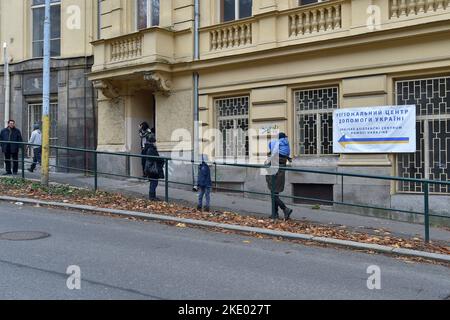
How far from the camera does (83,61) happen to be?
17453 millimetres

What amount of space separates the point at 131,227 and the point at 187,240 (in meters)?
1.46

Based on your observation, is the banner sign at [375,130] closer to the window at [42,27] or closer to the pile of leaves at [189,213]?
the pile of leaves at [189,213]

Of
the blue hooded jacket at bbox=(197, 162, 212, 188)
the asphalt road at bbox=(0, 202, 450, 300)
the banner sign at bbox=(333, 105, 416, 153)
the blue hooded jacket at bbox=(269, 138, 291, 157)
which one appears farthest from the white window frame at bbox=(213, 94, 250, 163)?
the asphalt road at bbox=(0, 202, 450, 300)

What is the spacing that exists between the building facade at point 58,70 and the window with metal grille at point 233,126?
516 centimetres

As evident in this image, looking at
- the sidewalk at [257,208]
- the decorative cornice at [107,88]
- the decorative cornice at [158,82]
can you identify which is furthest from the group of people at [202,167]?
the decorative cornice at [107,88]

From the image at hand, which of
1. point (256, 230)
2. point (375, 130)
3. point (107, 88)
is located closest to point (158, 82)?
point (107, 88)

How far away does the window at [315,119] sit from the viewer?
40.8 feet

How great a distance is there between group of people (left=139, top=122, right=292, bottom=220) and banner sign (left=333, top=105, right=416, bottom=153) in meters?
1.54

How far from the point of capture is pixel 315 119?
1268cm

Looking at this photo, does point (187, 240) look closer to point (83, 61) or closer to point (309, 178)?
point (309, 178)

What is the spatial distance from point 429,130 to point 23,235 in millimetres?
8323

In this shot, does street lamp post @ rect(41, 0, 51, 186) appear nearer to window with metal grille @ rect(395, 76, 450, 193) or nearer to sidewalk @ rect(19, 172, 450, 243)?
sidewalk @ rect(19, 172, 450, 243)

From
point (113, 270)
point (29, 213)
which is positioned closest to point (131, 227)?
point (29, 213)

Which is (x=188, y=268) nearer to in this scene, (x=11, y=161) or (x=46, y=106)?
(x=46, y=106)
